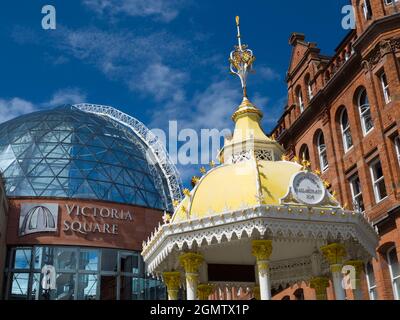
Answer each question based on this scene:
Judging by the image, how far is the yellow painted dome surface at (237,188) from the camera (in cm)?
1495

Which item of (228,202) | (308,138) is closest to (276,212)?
(228,202)

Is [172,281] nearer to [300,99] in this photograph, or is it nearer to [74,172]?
[300,99]

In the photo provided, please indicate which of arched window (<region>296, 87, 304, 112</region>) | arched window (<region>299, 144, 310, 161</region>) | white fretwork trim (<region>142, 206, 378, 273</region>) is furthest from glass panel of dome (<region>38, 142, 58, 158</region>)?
white fretwork trim (<region>142, 206, 378, 273</region>)

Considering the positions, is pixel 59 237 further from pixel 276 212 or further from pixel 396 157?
pixel 276 212

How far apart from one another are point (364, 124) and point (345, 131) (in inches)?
86.3

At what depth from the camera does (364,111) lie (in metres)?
30.2

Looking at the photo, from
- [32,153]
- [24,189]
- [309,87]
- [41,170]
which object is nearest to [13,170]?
[32,153]

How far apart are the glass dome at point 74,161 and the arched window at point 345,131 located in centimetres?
1972

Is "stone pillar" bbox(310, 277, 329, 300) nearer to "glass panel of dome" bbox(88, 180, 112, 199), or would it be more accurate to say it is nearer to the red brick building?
the red brick building

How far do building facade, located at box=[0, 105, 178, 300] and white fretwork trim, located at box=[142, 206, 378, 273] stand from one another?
2758cm

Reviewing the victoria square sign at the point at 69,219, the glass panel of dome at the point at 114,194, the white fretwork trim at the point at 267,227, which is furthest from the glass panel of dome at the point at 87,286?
the white fretwork trim at the point at 267,227

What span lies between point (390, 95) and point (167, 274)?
15650 millimetres

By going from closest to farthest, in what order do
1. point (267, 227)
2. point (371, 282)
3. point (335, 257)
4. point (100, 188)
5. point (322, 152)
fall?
point (267, 227) → point (335, 257) → point (371, 282) → point (322, 152) → point (100, 188)

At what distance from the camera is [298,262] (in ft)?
60.0
